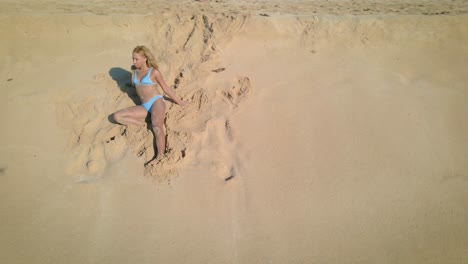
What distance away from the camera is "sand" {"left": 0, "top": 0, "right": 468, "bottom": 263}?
7.35ft

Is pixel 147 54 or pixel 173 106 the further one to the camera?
pixel 173 106

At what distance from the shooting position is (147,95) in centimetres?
304

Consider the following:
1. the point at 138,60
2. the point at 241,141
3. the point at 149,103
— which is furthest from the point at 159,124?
the point at 241,141

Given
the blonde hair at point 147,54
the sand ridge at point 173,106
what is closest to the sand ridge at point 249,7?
the sand ridge at point 173,106

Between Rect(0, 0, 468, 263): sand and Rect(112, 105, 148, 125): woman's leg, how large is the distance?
0.11 metres

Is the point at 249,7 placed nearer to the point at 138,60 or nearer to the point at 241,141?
the point at 138,60

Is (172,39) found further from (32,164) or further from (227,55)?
(32,164)

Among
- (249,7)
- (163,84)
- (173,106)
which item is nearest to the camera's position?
(163,84)

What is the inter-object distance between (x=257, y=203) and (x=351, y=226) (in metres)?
0.78

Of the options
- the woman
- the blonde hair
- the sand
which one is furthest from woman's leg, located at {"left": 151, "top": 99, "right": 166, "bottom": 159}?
the blonde hair

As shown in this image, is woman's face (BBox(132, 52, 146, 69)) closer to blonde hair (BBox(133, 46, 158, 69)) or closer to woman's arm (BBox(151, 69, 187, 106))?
blonde hair (BBox(133, 46, 158, 69))

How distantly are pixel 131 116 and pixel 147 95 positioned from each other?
281 mm

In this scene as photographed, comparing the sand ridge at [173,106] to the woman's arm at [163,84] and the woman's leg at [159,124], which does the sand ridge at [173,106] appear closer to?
the woman's leg at [159,124]

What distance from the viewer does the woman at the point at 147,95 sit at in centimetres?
292
